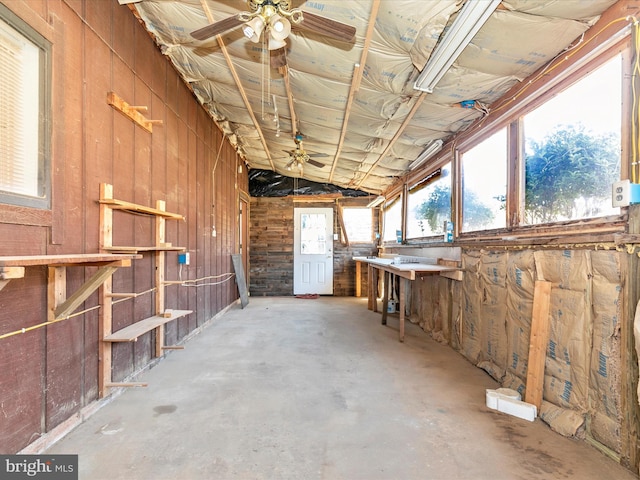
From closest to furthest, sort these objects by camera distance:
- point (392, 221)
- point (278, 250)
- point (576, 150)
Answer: point (576, 150) → point (392, 221) → point (278, 250)

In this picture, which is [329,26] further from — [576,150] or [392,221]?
[392,221]

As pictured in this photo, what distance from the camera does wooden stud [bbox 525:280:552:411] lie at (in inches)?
85.2

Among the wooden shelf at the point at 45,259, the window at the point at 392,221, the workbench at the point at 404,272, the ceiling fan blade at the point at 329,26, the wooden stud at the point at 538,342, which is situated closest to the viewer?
the wooden shelf at the point at 45,259

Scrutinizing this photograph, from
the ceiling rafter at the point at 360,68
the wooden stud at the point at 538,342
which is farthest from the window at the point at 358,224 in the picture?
the wooden stud at the point at 538,342

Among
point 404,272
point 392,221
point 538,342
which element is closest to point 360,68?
point 404,272

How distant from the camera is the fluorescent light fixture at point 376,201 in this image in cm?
690

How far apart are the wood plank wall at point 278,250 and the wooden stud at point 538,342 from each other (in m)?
5.33

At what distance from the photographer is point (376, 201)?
7055mm

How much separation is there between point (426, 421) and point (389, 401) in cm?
33

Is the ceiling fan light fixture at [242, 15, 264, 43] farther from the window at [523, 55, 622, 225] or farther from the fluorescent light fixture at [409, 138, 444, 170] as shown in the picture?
the fluorescent light fixture at [409, 138, 444, 170]

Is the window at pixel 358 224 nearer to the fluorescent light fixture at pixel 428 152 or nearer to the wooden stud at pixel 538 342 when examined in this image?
the fluorescent light fixture at pixel 428 152

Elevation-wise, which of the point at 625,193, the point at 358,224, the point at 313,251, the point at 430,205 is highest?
the point at 430,205

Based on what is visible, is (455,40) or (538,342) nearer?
(455,40)

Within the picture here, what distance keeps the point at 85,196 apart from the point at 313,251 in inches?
224
